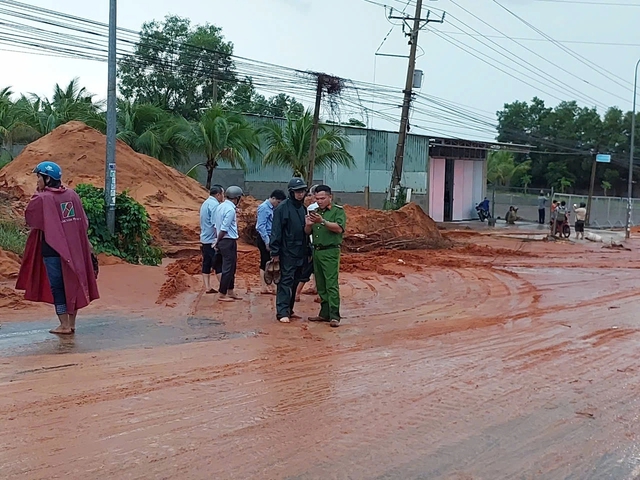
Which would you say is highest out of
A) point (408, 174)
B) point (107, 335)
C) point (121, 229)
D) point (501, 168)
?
point (501, 168)

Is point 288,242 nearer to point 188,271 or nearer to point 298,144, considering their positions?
point 188,271

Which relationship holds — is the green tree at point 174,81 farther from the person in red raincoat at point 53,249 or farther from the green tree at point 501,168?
the person in red raincoat at point 53,249

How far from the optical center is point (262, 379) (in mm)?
6980

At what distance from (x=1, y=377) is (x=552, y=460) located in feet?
14.5

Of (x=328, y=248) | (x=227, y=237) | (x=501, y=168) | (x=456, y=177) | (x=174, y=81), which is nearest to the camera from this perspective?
(x=328, y=248)

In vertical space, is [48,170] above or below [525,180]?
below

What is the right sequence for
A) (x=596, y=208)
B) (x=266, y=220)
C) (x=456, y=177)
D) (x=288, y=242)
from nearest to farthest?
1. (x=288, y=242)
2. (x=266, y=220)
3. (x=596, y=208)
4. (x=456, y=177)

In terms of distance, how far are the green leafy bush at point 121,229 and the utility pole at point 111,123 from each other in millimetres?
152

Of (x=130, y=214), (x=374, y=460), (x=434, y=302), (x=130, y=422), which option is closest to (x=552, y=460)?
(x=374, y=460)

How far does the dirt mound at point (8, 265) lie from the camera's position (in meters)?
11.5

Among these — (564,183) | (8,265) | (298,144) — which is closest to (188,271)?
(8,265)

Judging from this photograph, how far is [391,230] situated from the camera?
23.1m

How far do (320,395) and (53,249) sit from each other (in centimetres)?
340

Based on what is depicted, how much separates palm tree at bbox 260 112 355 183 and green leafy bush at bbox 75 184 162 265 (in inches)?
632
